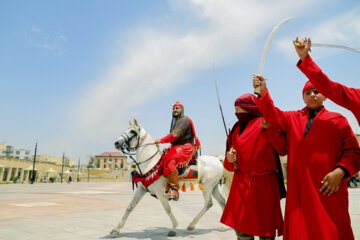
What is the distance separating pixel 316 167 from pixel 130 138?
13.7 ft

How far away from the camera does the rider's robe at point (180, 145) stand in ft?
16.7

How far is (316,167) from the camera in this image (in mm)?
Answer: 1854

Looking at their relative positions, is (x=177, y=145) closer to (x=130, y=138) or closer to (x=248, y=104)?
(x=130, y=138)

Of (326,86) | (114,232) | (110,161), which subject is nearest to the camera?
(326,86)

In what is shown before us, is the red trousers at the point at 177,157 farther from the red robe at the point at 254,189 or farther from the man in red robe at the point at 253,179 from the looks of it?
the red robe at the point at 254,189

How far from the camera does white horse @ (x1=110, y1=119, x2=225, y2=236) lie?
5156mm

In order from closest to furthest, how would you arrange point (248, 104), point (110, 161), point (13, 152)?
1. point (248, 104)
2. point (13, 152)
3. point (110, 161)

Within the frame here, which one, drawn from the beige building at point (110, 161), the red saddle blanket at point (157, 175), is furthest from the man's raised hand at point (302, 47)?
the beige building at point (110, 161)

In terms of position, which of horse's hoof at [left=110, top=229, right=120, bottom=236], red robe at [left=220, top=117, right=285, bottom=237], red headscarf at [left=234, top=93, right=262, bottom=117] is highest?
red headscarf at [left=234, top=93, right=262, bottom=117]

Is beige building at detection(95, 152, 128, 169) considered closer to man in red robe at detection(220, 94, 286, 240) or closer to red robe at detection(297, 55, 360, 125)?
man in red robe at detection(220, 94, 286, 240)

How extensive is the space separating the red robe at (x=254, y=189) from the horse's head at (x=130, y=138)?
3.23m

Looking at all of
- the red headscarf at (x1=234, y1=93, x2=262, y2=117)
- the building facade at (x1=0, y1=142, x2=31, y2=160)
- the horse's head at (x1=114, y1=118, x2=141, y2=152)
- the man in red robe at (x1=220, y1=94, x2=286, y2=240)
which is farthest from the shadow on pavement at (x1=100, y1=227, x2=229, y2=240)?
the building facade at (x1=0, y1=142, x2=31, y2=160)

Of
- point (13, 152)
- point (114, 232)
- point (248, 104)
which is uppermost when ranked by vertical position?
point (13, 152)

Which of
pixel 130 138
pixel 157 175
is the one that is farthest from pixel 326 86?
pixel 130 138
